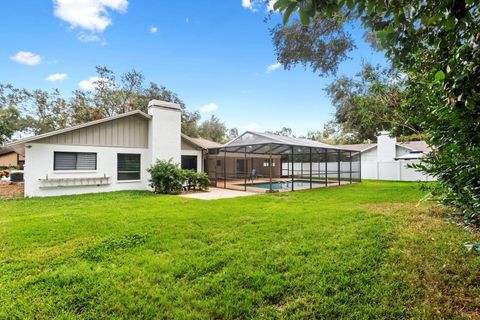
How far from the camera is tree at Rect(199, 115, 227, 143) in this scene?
33.2 metres

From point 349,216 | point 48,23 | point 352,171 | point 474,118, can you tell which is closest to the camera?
point 474,118

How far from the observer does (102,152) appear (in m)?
11.3

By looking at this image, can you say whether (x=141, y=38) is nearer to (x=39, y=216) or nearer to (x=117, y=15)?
(x=117, y=15)

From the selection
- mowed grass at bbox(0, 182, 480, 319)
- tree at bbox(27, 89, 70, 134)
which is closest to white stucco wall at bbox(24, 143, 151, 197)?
mowed grass at bbox(0, 182, 480, 319)

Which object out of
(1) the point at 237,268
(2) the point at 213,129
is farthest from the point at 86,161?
(2) the point at 213,129

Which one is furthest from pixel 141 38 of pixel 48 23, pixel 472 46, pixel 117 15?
pixel 472 46

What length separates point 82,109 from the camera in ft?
76.9

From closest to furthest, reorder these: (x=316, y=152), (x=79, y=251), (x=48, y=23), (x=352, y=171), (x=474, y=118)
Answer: (x=474, y=118) → (x=79, y=251) → (x=48, y=23) → (x=316, y=152) → (x=352, y=171)

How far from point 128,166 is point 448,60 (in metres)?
12.5

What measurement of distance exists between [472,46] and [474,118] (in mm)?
493

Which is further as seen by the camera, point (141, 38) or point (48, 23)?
point (141, 38)

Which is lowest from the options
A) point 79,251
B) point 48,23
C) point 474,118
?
point 79,251

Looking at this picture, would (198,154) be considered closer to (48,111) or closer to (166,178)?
(166,178)

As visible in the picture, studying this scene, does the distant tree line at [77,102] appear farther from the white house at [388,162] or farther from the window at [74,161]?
the white house at [388,162]
